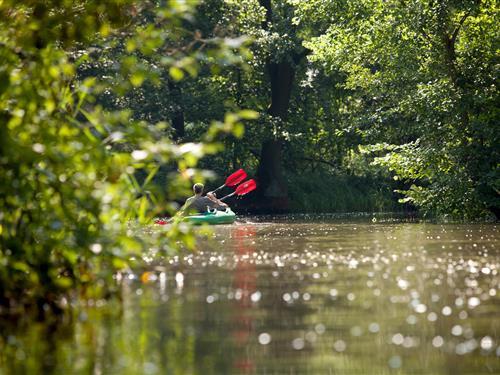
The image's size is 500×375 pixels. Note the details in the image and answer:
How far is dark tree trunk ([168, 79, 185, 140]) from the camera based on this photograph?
4491cm

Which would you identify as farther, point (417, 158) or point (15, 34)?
point (417, 158)

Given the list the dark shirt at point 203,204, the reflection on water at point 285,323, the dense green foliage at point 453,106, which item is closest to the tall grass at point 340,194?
the dark shirt at point 203,204

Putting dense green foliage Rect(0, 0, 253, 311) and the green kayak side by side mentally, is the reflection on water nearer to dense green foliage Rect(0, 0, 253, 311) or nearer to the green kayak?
dense green foliage Rect(0, 0, 253, 311)

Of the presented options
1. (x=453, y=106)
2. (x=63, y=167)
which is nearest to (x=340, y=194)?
(x=453, y=106)

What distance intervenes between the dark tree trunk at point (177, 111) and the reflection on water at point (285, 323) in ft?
92.8

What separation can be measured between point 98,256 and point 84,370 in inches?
117

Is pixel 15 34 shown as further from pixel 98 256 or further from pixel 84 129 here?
pixel 98 256

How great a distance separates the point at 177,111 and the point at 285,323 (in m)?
35.5

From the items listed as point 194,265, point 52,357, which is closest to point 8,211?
point 52,357

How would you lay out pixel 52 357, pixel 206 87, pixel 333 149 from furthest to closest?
pixel 333 149 → pixel 206 87 → pixel 52 357

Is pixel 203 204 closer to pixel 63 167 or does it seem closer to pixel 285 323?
pixel 63 167

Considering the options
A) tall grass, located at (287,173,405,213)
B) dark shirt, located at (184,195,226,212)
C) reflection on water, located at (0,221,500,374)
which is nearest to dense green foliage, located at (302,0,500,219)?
dark shirt, located at (184,195,226,212)

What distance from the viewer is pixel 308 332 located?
9.30 metres

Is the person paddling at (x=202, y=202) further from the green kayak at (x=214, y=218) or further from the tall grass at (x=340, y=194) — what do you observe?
the tall grass at (x=340, y=194)
